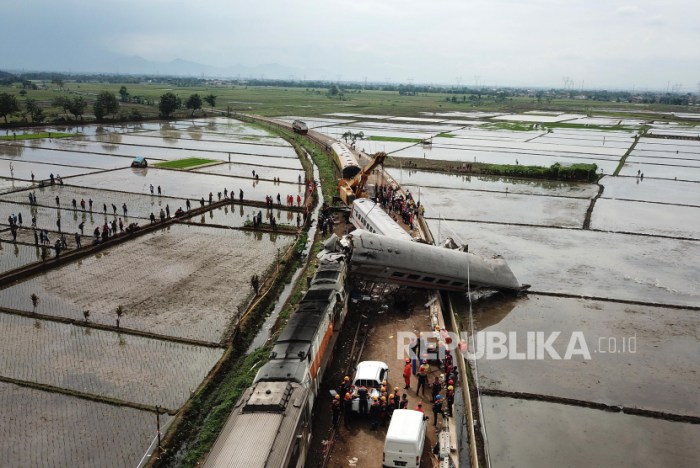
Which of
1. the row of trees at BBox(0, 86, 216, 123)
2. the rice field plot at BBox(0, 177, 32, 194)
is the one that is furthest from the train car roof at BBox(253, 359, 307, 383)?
the row of trees at BBox(0, 86, 216, 123)

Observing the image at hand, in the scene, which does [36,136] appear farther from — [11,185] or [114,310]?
[114,310]

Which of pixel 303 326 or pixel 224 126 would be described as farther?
pixel 224 126

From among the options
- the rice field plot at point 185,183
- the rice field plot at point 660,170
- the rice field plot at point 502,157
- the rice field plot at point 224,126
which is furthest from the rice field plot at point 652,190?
the rice field plot at point 224,126

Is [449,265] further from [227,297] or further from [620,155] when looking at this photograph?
[620,155]

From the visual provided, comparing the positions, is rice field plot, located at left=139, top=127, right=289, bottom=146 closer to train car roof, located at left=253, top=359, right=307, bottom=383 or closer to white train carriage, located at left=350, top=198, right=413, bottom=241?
white train carriage, located at left=350, top=198, right=413, bottom=241

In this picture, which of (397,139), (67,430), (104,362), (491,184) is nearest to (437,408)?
(67,430)

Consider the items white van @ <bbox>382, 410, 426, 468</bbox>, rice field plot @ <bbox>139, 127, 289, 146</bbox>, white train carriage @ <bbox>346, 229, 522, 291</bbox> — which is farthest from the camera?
rice field plot @ <bbox>139, 127, 289, 146</bbox>

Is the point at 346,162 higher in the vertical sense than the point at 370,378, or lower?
higher
